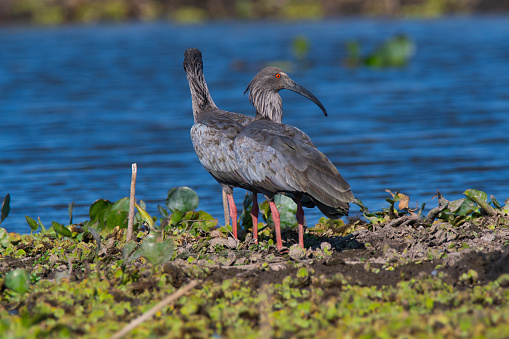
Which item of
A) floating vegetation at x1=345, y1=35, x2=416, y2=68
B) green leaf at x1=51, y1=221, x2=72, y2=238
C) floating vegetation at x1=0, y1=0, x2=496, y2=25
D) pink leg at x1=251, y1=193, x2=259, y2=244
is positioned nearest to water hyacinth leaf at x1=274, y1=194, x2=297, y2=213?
pink leg at x1=251, y1=193, x2=259, y2=244

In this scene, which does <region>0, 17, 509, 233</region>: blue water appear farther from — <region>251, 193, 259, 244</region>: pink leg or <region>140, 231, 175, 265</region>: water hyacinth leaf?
<region>140, 231, 175, 265</region>: water hyacinth leaf

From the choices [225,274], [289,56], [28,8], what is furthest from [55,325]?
[28,8]

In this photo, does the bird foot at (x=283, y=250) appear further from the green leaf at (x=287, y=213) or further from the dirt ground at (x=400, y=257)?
the green leaf at (x=287, y=213)

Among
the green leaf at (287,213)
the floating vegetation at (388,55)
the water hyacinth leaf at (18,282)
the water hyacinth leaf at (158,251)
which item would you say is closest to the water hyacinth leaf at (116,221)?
the green leaf at (287,213)

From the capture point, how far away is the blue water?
9977 millimetres

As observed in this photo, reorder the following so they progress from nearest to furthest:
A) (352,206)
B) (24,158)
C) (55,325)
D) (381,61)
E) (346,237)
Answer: (55,325) → (346,237) → (352,206) → (24,158) → (381,61)

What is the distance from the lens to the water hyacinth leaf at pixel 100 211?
7336 millimetres

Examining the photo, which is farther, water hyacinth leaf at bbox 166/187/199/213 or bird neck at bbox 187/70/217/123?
bird neck at bbox 187/70/217/123

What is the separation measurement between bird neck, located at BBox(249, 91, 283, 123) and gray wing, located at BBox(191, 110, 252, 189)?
0.18 meters

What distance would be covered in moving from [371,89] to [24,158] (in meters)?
9.49

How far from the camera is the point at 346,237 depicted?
6.52 metres

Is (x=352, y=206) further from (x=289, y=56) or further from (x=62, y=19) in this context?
(x=62, y=19)

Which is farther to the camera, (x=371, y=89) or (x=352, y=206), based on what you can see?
(x=371, y=89)

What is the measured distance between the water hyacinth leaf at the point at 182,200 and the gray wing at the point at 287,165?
3.38 ft
